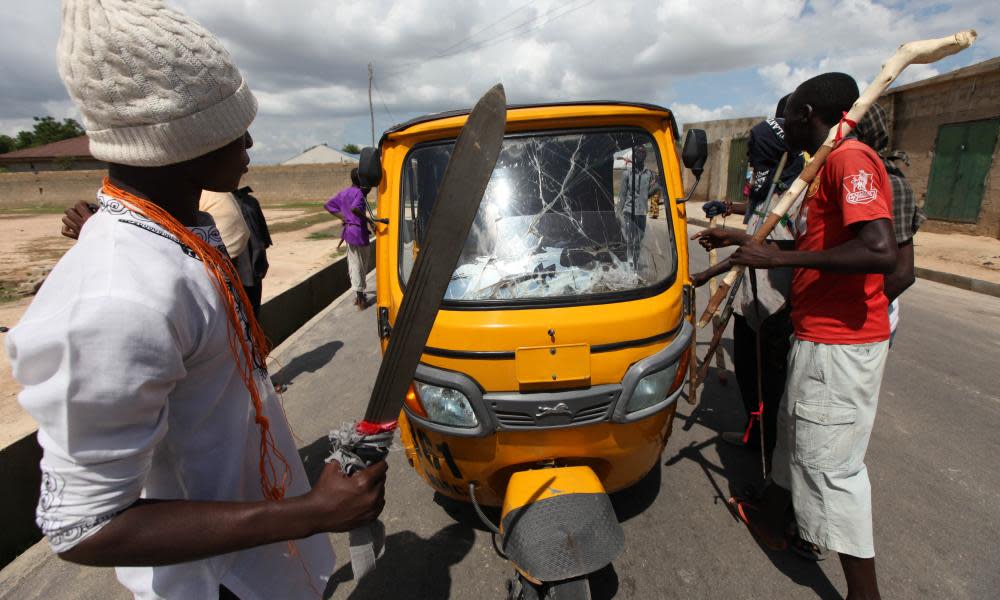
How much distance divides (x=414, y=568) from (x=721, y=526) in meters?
1.65

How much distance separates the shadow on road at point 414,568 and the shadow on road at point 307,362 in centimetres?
267

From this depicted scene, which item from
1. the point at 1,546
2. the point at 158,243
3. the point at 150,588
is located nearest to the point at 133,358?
the point at 158,243

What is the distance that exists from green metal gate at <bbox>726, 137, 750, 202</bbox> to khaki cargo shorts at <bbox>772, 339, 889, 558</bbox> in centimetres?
1933

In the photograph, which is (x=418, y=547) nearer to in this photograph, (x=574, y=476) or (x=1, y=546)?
(x=574, y=476)

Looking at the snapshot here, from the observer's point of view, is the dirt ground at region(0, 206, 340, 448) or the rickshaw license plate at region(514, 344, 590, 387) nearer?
the rickshaw license plate at region(514, 344, 590, 387)

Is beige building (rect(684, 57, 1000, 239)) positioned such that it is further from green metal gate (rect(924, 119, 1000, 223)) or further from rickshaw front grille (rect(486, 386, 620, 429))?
rickshaw front grille (rect(486, 386, 620, 429))

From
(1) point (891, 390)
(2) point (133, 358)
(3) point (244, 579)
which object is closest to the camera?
(2) point (133, 358)

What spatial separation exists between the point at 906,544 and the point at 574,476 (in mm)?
1831

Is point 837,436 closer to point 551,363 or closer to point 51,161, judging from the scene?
point 551,363

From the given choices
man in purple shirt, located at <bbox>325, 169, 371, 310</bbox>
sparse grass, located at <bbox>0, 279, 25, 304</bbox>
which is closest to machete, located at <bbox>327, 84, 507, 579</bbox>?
man in purple shirt, located at <bbox>325, 169, 371, 310</bbox>

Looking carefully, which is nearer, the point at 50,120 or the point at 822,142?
the point at 822,142

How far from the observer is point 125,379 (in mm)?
790

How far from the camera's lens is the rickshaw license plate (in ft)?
6.73

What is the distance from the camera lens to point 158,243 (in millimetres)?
939
